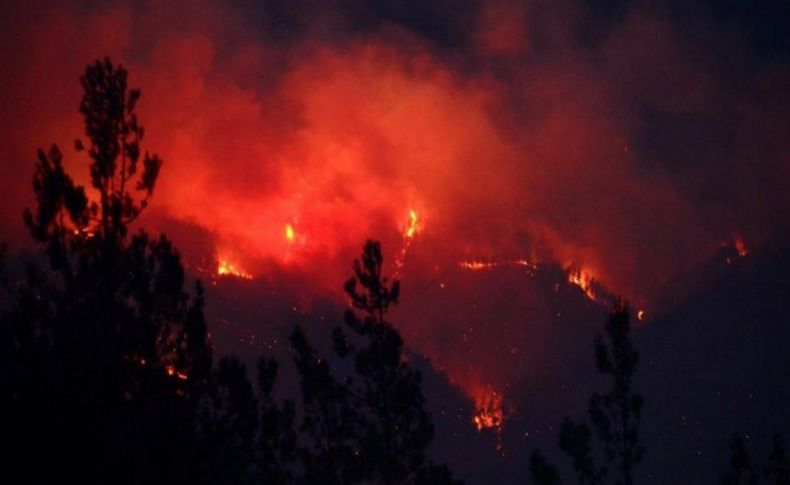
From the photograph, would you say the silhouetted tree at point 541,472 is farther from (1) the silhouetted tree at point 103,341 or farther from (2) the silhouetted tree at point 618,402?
(1) the silhouetted tree at point 103,341

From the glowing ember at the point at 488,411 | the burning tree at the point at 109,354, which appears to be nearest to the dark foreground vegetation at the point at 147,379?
the burning tree at the point at 109,354

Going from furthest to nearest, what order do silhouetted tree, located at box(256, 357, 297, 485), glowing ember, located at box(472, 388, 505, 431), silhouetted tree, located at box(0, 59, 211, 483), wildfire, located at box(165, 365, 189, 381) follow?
glowing ember, located at box(472, 388, 505, 431)
silhouetted tree, located at box(256, 357, 297, 485)
wildfire, located at box(165, 365, 189, 381)
silhouetted tree, located at box(0, 59, 211, 483)

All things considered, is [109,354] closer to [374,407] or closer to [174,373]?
[174,373]

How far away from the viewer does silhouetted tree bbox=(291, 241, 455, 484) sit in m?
30.5

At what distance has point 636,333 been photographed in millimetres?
148875

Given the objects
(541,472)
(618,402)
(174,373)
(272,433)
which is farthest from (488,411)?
(174,373)

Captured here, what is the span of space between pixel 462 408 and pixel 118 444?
128984 millimetres

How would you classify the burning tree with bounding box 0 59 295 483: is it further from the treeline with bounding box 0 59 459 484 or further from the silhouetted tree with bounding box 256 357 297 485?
the silhouetted tree with bounding box 256 357 297 485

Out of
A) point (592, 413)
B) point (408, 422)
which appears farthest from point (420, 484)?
point (592, 413)

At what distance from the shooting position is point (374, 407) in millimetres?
30875

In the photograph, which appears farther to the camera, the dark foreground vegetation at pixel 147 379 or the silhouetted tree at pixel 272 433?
the silhouetted tree at pixel 272 433

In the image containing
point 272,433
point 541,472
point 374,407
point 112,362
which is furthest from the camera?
point 541,472

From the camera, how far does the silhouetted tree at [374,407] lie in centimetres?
3052

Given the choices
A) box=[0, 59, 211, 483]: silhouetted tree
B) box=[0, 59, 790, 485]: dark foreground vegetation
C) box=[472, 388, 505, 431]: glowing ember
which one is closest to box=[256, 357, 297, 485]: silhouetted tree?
box=[0, 59, 790, 485]: dark foreground vegetation
